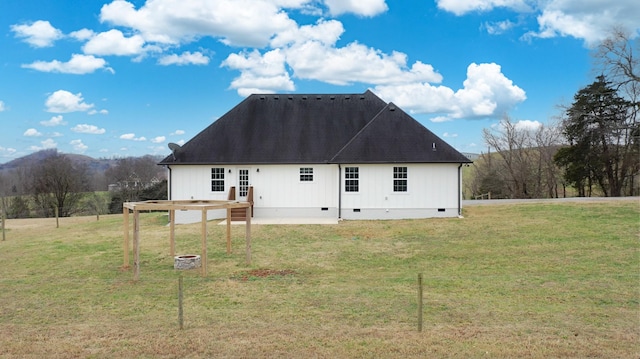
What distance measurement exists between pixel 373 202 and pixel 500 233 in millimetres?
6686

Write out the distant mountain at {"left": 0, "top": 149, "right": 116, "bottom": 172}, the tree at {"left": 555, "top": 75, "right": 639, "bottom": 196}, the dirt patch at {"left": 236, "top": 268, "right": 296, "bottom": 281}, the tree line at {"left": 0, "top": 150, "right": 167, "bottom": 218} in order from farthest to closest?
1. the distant mountain at {"left": 0, "top": 149, "right": 116, "bottom": 172}
2. the tree line at {"left": 0, "top": 150, "right": 167, "bottom": 218}
3. the tree at {"left": 555, "top": 75, "right": 639, "bottom": 196}
4. the dirt patch at {"left": 236, "top": 268, "right": 296, "bottom": 281}

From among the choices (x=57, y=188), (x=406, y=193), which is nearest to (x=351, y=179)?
(x=406, y=193)

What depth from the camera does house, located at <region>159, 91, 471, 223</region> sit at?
2256 cm

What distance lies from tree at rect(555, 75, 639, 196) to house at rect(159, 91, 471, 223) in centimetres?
2076

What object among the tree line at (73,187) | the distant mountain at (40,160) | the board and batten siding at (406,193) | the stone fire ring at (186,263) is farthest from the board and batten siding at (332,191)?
the distant mountain at (40,160)

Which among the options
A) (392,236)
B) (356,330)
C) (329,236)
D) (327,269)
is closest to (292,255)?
(327,269)

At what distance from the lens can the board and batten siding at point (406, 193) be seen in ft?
73.9

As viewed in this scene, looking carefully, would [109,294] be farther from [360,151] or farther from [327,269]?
[360,151]

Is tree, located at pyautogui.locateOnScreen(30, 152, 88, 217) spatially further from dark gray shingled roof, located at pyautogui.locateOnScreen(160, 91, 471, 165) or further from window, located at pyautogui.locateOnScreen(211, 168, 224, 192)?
window, located at pyautogui.locateOnScreen(211, 168, 224, 192)

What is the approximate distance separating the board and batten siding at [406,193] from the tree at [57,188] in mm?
34840

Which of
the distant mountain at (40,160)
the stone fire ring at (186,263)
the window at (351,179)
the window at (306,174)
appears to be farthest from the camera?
the distant mountain at (40,160)

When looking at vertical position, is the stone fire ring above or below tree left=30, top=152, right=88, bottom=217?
below

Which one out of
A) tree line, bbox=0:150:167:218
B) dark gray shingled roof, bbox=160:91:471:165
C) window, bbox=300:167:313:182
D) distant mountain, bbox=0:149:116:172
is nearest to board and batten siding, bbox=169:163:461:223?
window, bbox=300:167:313:182

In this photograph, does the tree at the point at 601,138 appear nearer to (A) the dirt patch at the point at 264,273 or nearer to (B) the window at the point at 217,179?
(B) the window at the point at 217,179
